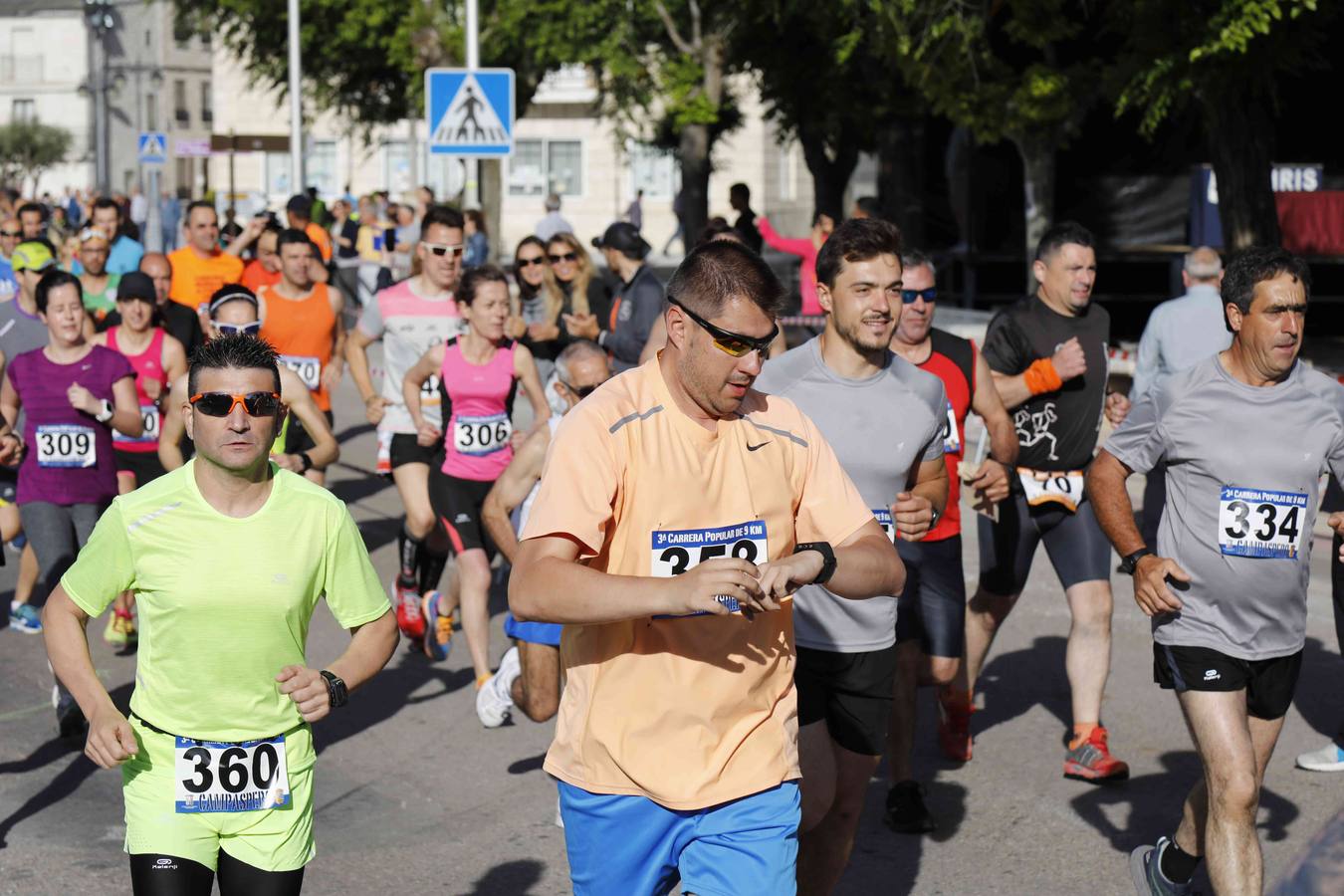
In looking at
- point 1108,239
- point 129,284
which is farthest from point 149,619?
point 1108,239

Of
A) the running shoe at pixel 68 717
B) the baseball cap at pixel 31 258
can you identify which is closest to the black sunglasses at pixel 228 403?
the running shoe at pixel 68 717

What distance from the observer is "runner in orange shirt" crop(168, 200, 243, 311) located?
12.4 meters

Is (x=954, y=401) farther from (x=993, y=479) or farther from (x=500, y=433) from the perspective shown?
(x=500, y=433)

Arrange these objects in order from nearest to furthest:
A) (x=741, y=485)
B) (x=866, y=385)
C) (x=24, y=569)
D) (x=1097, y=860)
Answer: (x=741, y=485)
(x=866, y=385)
(x=1097, y=860)
(x=24, y=569)

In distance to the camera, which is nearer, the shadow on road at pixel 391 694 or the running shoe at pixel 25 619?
the shadow on road at pixel 391 694

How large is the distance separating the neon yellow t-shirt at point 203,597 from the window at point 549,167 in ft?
192

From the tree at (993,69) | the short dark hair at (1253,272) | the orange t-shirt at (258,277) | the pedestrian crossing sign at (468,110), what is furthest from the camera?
the tree at (993,69)

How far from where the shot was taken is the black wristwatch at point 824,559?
3.75m

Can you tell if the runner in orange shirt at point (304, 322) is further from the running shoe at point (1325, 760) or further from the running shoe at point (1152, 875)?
the running shoe at point (1152, 875)

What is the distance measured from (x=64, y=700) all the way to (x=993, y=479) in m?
3.73

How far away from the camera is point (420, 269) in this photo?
35.0 ft

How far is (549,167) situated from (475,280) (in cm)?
5449

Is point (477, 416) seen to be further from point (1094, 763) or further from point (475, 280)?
point (1094, 763)

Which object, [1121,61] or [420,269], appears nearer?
[420,269]
